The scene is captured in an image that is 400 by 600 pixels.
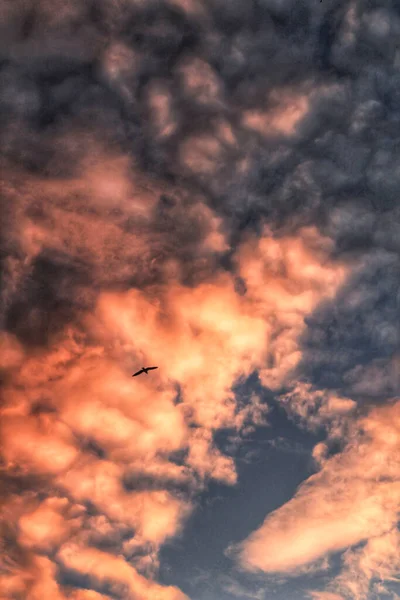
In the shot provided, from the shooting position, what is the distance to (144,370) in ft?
216

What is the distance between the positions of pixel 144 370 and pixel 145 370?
0.68 feet

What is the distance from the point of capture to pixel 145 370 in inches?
2598
